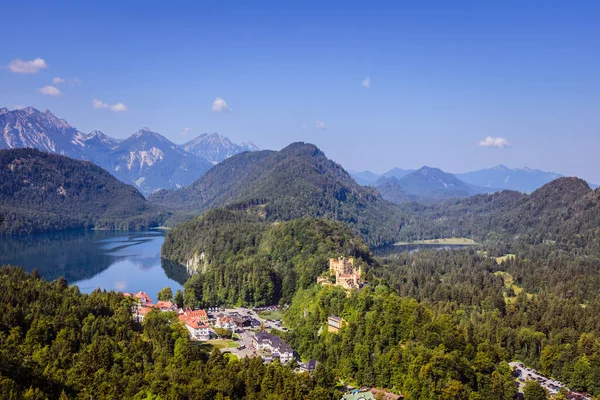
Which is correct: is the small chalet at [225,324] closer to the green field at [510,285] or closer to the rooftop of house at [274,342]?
the rooftop of house at [274,342]

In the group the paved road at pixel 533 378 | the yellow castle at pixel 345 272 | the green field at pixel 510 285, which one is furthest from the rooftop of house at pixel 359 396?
the green field at pixel 510 285

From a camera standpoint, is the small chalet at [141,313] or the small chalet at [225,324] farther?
the small chalet at [141,313]

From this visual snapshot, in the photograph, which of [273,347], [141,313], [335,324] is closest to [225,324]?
[273,347]

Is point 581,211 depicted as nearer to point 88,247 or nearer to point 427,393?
point 427,393

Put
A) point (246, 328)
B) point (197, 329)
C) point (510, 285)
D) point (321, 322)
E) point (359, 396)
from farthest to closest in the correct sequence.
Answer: point (510, 285), point (246, 328), point (321, 322), point (197, 329), point (359, 396)

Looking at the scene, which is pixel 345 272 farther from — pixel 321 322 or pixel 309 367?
pixel 309 367

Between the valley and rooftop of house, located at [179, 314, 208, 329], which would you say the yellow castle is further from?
rooftop of house, located at [179, 314, 208, 329]

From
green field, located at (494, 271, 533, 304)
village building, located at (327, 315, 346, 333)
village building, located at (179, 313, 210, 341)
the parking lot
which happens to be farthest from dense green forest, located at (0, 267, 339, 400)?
green field, located at (494, 271, 533, 304)
